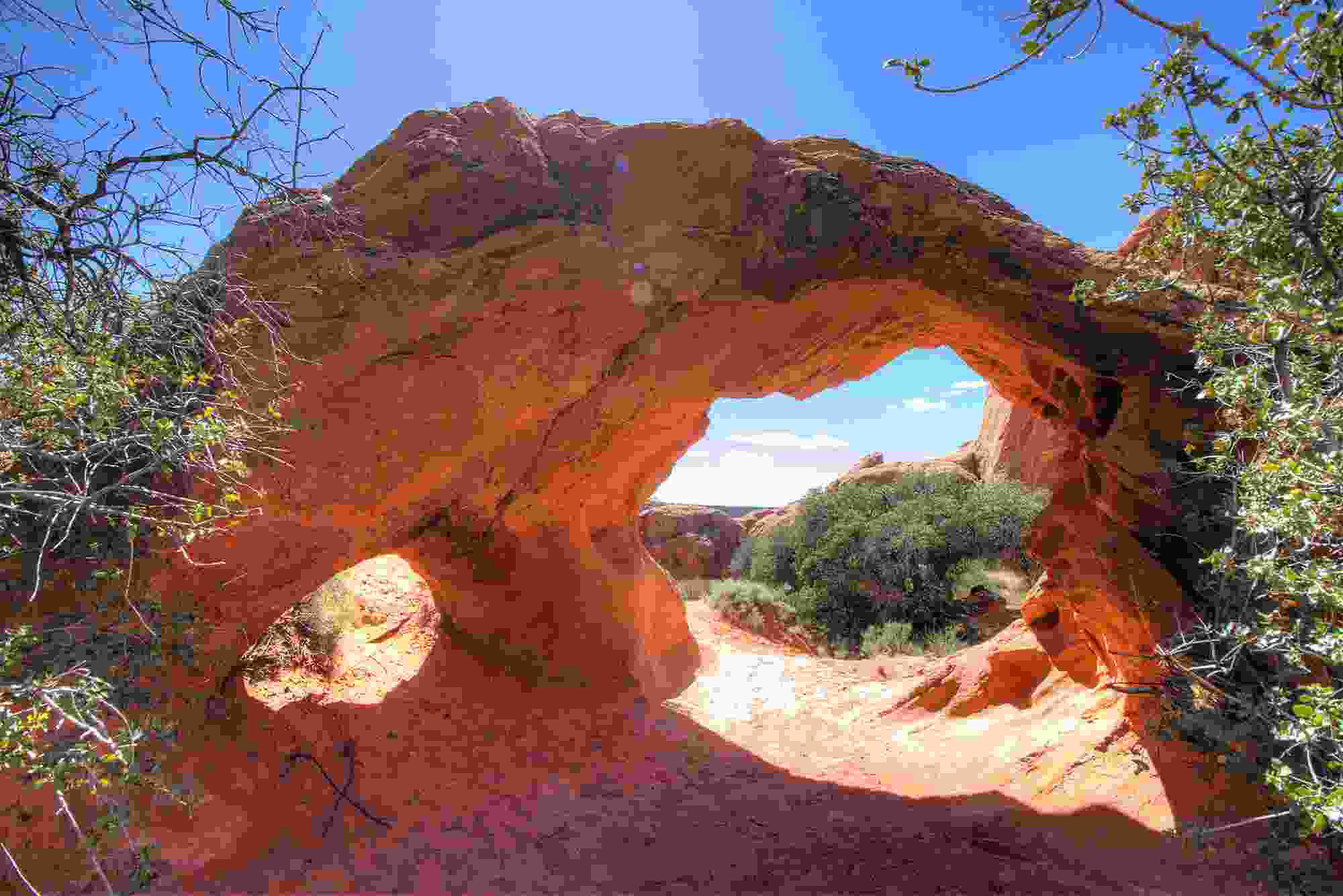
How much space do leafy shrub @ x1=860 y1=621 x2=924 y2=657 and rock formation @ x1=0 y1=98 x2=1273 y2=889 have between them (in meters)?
5.79

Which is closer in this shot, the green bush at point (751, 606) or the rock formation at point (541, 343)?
the rock formation at point (541, 343)

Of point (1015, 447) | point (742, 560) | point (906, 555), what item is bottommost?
point (742, 560)

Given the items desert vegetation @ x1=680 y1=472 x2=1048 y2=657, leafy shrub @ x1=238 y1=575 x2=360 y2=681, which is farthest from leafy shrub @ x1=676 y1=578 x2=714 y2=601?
leafy shrub @ x1=238 y1=575 x2=360 y2=681

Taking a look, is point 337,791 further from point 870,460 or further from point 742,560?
point 870,460

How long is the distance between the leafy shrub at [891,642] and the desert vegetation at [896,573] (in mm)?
20

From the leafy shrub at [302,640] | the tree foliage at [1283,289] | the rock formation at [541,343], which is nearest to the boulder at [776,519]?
the rock formation at [541,343]

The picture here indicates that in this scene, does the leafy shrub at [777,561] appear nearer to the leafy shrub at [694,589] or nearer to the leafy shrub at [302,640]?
the leafy shrub at [694,589]

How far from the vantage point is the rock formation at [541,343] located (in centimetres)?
492

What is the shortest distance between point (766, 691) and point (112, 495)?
8831 millimetres

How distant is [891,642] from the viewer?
1321cm

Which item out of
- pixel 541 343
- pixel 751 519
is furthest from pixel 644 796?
pixel 751 519

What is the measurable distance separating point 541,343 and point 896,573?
1159 cm

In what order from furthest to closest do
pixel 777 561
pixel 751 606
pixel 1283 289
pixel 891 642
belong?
pixel 777 561 → pixel 751 606 → pixel 891 642 → pixel 1283 289

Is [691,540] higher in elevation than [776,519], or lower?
lower
